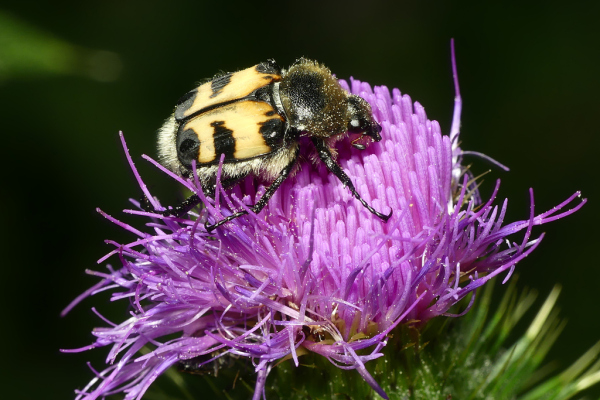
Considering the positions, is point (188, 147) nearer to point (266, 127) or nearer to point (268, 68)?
point (266, 127)

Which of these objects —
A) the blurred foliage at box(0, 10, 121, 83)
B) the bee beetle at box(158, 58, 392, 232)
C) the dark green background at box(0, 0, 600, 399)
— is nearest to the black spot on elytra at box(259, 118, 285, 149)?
the bee beetle at box(158, 58, 392, 232)

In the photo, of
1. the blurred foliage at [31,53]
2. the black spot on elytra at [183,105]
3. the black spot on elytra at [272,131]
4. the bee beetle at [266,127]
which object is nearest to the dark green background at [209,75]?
the blurred foliage at [31,53]

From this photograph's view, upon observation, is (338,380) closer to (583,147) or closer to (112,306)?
(112,306)

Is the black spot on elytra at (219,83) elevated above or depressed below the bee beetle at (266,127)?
above

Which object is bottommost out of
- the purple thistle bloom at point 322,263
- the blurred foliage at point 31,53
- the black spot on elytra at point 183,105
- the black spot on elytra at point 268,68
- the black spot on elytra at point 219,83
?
the purple thistle bloom at point 322,263

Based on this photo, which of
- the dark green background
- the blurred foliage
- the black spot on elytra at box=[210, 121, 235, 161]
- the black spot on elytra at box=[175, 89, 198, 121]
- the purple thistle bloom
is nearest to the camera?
the purple thistle bloom

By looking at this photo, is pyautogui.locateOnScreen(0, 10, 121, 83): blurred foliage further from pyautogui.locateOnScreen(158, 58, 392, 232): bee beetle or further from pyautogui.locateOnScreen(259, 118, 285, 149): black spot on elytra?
pyautogui.locateOnScreen(259, 118, 285, 149): black spot on elytra

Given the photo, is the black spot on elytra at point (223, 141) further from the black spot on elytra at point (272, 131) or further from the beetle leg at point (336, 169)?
the beetle leg at point (336, 169)
